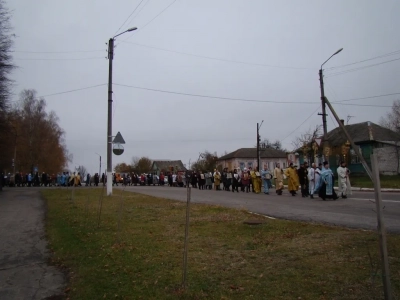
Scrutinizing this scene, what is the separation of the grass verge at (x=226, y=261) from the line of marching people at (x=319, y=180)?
8.97 meters

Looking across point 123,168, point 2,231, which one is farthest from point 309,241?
point 123,168

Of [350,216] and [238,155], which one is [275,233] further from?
[238,155]

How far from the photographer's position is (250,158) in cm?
10481

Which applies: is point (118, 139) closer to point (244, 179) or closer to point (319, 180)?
point (319, 180)

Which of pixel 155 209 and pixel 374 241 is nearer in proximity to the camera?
pixel 374 241

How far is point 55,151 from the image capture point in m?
64.1

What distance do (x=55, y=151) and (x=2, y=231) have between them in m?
56.4

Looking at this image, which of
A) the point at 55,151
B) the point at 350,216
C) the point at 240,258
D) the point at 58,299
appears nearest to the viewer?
the point at 58,299

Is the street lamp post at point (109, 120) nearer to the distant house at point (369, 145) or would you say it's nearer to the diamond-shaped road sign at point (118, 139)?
the diamond-shaped road sign at point (118, 139)

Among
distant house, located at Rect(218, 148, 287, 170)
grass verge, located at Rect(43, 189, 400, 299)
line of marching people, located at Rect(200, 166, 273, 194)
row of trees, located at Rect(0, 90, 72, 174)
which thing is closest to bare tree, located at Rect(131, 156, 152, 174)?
distant house, located at Rect(218, 148, 287, 170)

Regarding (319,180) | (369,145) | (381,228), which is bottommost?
(381,228)

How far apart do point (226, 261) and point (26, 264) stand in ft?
13.3

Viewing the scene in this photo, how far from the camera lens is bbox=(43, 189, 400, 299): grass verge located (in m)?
4.65

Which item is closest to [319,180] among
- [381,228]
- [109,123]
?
[109,123]
